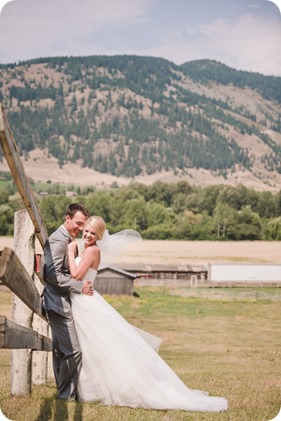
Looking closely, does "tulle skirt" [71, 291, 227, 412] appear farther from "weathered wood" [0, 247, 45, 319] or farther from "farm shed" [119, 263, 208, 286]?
"farm shed" [119, 263, 208, 286]

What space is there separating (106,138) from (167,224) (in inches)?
5306

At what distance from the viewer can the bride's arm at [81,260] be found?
518cm

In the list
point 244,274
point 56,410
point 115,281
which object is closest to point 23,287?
point 56,410

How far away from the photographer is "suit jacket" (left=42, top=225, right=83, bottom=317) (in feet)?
16.8

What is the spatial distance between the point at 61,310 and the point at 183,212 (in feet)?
100

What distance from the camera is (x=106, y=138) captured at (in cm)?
16738

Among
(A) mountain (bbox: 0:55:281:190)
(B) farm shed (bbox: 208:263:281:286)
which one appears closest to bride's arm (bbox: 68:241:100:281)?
(B) farm shed (bbox: 208:263:281:286)

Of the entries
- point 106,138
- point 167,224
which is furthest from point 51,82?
point 167,224

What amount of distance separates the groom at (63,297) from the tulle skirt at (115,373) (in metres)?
0.08

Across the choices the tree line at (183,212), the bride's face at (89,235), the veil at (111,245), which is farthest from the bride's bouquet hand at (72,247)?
the tree line at (183,212)

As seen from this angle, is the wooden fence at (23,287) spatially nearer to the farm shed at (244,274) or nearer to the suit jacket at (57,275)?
the suit jacket at (57,275)

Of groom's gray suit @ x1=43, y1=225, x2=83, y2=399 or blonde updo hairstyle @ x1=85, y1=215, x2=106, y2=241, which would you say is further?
blonde updo hairstyle @ x1=85, y1=215, x2=106, y2=241

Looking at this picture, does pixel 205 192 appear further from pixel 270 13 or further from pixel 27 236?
pixel 27 236

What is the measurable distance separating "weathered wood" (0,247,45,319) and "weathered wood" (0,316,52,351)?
153mm
